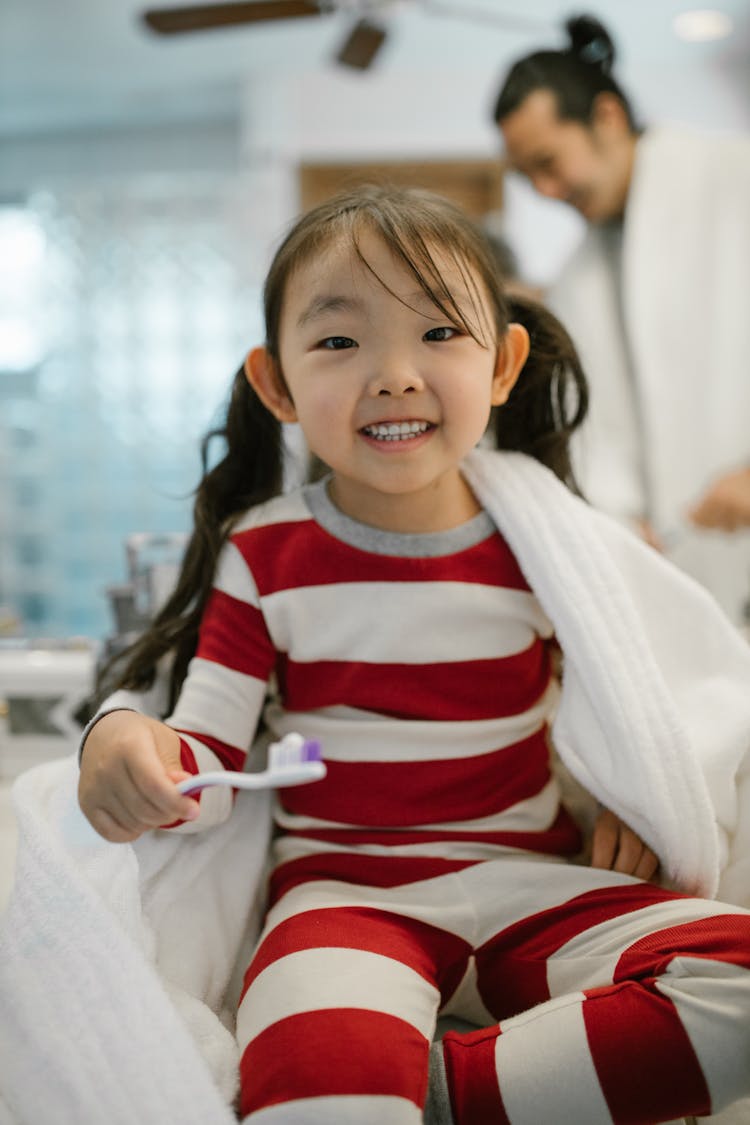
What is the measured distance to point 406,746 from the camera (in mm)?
713

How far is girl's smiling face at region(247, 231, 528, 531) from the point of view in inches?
25.0

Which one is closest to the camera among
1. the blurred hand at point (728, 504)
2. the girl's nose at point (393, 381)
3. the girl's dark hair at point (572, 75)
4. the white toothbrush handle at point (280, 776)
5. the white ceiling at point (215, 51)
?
the white toothbrush handle at point (280, 776)

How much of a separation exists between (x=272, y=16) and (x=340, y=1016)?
2050 mm

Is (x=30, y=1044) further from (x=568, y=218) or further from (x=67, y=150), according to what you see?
(x=67, y=150)

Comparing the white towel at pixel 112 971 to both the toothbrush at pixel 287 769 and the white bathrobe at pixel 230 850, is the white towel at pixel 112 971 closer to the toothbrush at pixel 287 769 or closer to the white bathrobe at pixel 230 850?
the white bathrobe at pixel 230 850

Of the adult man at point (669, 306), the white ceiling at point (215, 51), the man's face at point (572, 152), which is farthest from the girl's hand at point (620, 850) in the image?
the white ceiling at point (215, 51)

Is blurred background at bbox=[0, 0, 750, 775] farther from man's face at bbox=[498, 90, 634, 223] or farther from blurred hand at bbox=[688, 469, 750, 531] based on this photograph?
blurred hand at bbox=[688, 469, 750, 531]

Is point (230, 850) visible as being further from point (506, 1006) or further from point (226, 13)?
point (226, 13)

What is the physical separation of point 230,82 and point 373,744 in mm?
3506

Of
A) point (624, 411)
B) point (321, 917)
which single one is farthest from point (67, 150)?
point (321, 917)

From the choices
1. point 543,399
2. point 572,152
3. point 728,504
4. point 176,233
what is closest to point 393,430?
point 543,399

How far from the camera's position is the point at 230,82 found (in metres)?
3.58

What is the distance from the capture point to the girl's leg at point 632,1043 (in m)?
0.53

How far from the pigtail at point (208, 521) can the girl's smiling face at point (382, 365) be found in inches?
5.0
